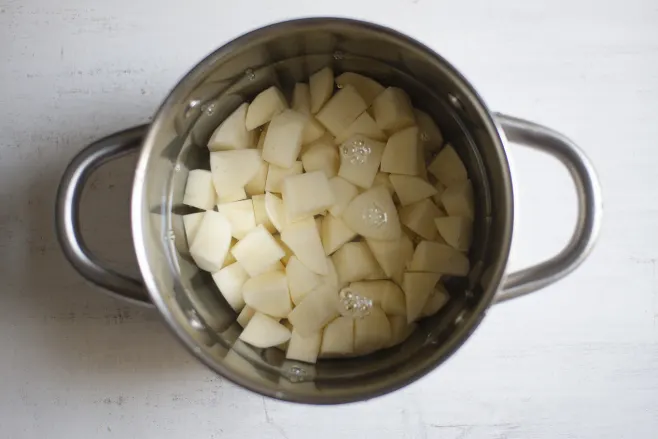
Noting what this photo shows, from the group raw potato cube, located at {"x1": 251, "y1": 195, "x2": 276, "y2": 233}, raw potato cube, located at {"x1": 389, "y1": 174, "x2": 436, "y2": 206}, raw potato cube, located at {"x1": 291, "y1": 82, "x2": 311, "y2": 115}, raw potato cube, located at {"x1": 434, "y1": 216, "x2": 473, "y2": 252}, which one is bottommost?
raw potato cube, located at {"x1": 251, "y1": 195, "x2": 276, "y2": 233}

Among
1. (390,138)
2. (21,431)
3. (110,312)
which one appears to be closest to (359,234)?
(390,138)

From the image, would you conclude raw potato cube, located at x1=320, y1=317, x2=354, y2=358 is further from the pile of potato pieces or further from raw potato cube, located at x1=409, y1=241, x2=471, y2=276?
raw potato cube, located at x1=409, y1=241, x2=471, y2=276

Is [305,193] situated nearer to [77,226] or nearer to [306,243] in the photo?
[306,243]

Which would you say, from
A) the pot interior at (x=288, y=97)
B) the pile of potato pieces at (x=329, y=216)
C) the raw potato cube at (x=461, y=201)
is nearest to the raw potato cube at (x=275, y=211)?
the pile of potato pieces at (x=329, y=216)

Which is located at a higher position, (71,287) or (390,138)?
(390,138)

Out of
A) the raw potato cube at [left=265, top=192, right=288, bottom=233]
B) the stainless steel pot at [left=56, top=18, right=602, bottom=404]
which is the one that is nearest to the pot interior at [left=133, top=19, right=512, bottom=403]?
the stainless steel pot at [left=56, top=18, right=602, bottom=404]

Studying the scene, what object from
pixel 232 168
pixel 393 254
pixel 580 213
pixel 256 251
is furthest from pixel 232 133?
pixel 580 213

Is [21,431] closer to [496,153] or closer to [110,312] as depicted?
[110,312]
